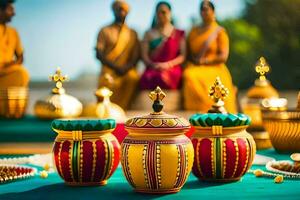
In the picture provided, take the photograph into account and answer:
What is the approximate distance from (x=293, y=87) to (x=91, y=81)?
334cm

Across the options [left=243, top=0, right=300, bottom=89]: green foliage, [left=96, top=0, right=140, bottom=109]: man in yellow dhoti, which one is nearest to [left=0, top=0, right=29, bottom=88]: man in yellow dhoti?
[left=96, top=0, right=140, bottom=109]: man in yellow dhoti

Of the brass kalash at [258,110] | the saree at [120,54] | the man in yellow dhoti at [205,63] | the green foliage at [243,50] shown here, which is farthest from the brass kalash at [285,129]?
the green foliage at [243,50]

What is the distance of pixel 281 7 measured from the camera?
13.4 metres

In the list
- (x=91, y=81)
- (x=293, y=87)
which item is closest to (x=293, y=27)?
(x=293, y=87)

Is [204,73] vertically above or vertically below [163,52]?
below

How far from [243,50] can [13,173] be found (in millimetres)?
10165

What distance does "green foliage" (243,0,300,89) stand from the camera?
42.0 feet

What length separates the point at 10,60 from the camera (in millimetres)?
8258

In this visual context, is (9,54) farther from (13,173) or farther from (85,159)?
(85,159)

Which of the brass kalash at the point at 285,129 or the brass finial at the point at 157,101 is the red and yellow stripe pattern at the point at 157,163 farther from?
the brass kalash at the point at 285,129

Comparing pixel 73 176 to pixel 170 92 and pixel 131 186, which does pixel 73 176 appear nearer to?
pixel 131 186

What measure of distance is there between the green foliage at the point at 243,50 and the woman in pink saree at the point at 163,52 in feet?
17.4

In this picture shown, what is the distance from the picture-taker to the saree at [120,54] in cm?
795

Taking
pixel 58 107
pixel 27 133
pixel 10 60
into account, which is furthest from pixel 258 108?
pixel 10 60
